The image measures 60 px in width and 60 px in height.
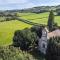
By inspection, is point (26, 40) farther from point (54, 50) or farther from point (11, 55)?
point (11, 55)

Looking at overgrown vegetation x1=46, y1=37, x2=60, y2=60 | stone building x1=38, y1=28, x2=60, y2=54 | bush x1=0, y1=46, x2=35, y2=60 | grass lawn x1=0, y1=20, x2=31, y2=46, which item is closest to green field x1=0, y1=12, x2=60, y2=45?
grass lawn x1=0, y1=20, x2=31, y2=46

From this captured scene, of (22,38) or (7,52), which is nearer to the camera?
(7,52)

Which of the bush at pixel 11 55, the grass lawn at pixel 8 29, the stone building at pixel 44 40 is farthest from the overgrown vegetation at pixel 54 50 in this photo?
the bush at pixel 11 55

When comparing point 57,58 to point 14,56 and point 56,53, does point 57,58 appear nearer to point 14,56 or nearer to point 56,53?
point 56,53

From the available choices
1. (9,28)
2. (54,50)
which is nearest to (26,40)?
(54,50)

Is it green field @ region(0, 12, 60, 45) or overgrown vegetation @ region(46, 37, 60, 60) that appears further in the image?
green field @ region(0, 12, 60, 45)

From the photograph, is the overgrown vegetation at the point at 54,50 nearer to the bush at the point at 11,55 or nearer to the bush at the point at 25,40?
the bush at the point at 25,40

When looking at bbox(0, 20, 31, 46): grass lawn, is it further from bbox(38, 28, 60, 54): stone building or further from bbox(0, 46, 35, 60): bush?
bbox(0, 46, 35, 60): bush

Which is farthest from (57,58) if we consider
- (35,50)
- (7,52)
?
(7,52)
